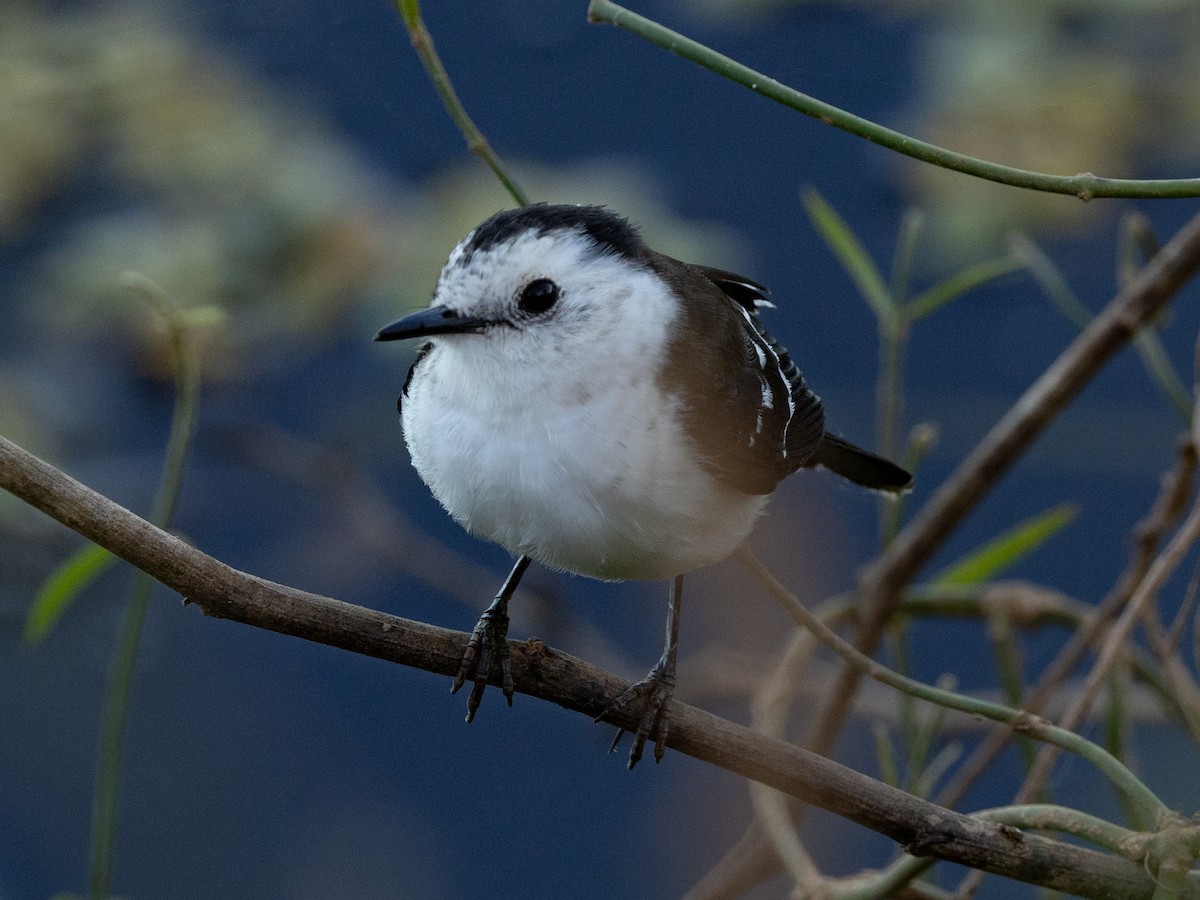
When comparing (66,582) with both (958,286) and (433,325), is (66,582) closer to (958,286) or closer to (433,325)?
(433,325)

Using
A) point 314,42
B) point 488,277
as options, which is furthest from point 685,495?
point 314,42

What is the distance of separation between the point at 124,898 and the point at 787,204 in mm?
1851

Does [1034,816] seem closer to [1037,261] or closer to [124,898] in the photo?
[1037,261]

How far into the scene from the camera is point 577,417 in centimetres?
126

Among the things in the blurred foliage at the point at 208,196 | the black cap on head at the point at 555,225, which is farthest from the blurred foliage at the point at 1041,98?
the black cap on head at the point at 555,225

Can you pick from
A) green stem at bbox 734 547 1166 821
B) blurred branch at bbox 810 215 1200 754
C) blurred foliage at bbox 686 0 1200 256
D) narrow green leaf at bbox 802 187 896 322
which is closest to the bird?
green stem at bbox 734 547 1166 821

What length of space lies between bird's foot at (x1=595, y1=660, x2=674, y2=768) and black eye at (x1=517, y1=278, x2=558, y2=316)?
394mm

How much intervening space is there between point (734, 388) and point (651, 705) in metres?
0.37

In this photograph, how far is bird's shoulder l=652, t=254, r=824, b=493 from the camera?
1.35 m

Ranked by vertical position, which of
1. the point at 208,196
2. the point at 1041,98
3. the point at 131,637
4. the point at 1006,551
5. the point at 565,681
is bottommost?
the point at 131,637

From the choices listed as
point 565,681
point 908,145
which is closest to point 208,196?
point 565,681

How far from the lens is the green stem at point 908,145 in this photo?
3.13 ft

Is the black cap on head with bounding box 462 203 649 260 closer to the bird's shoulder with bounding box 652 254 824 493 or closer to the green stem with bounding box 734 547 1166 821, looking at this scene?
the bird's shoulder with bounding box 652 254 824 493

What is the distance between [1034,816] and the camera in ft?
3.58
